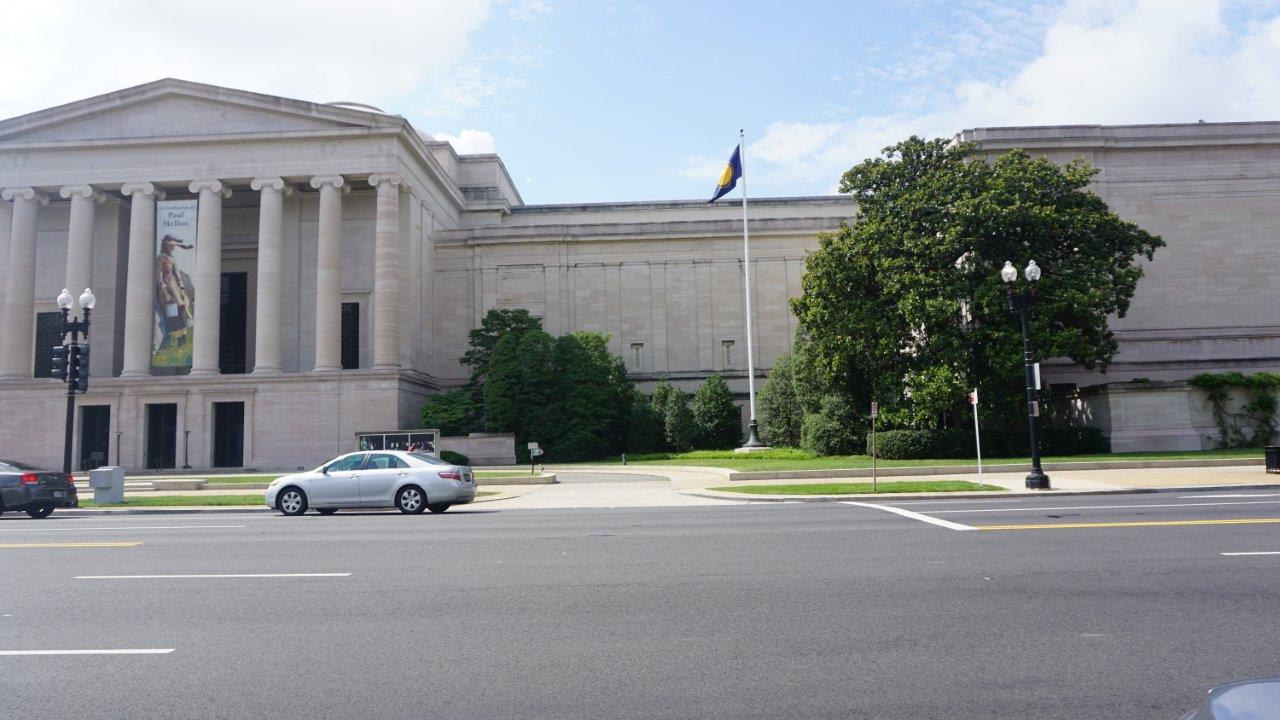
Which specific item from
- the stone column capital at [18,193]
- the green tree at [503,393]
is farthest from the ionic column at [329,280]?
the stone column capital at [18,193]

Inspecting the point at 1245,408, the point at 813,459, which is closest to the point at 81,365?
the point at 813,459

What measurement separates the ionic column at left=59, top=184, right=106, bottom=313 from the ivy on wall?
5731cm

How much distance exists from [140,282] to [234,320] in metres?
7.18

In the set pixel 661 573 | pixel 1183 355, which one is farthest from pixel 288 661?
pixel 1183 355

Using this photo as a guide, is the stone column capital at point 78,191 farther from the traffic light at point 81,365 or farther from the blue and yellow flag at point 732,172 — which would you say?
the blue and yellow flag at point 732,172

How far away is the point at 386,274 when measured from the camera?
4666cm

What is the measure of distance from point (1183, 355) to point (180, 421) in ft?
180

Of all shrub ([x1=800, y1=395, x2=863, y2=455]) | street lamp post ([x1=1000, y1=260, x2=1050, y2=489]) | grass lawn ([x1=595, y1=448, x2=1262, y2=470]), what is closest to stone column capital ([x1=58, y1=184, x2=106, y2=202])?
grass lawn ([x1=595, y1=448, x2=1262, y2=470])

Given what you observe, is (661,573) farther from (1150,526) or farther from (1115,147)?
(1115,147)

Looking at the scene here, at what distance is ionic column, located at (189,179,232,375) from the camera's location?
45.8 m

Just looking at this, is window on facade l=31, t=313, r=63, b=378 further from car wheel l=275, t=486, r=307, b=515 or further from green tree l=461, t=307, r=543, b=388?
car wheel l=275, t=486, r=307, b=515

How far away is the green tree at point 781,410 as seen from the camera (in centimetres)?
4434

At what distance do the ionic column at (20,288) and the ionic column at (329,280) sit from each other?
1654 cm

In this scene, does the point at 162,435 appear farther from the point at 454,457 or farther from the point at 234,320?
the point at 454,457
